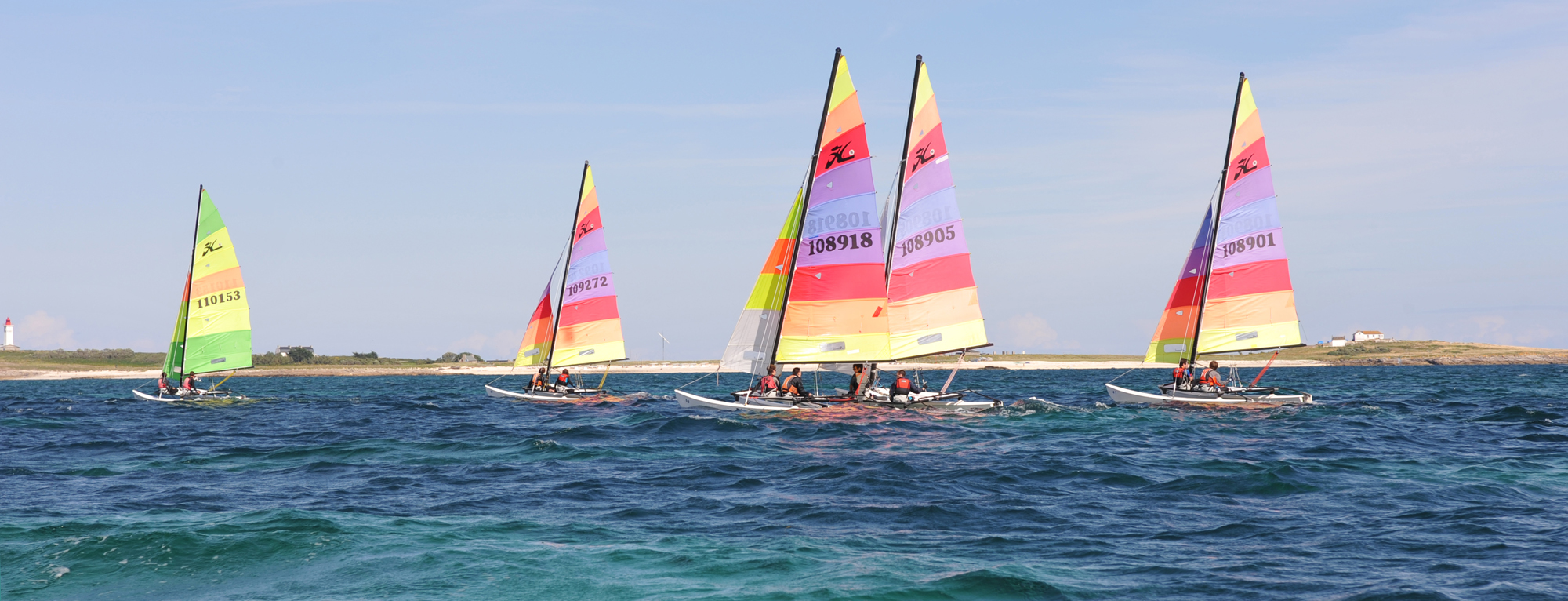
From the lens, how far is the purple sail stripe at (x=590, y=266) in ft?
154

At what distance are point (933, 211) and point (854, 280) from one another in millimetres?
3804

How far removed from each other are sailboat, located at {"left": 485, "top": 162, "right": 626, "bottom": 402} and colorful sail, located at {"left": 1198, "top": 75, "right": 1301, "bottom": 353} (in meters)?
24.2

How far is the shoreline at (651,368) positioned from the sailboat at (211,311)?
52.6m

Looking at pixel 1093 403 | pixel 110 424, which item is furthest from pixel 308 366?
pixel 1093 403

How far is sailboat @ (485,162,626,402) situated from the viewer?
154 ft

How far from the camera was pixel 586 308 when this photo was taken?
47562 millimetres

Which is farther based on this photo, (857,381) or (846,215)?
(857,381)

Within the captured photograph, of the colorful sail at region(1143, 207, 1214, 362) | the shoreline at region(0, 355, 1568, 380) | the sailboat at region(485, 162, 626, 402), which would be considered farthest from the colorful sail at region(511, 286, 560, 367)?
the shoreline at region(0, 355, 1568, 380)

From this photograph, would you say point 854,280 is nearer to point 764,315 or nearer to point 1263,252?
point 764,315

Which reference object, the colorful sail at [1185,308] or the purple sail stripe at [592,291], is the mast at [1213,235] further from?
the purple sail stripe at [592,291]

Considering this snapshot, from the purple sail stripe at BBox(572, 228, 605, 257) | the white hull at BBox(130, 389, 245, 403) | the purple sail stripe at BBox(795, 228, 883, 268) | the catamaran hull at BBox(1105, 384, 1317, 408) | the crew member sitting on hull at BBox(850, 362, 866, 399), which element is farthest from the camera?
the purple sail stripe at BBox(572, 228, 605, 257)

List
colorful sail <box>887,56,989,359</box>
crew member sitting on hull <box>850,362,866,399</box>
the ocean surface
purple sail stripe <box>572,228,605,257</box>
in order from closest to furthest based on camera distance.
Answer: the ocean surface, crew member sitting on hull <box>850,362,866,399</box>, colorful sail <box>887,56,989,359</box>, purple sail stripe <box>572,228,605,257</box>

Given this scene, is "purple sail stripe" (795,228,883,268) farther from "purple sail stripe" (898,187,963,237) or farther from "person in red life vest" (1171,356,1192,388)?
"person in red life vest" (1171,356,1192,388)

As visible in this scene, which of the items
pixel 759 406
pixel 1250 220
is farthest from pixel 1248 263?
pixel 759 406
